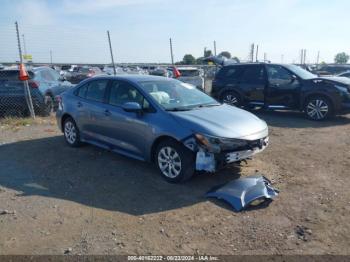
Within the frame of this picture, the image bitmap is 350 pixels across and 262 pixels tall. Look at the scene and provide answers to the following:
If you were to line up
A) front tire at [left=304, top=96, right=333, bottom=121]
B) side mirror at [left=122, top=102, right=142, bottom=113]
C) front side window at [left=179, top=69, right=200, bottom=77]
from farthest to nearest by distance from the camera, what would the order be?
front side window at [left=179, top=69, right=200, bottom=77], front tire at [left=304, top=96, right=333, bottom=121], side mirror at [left=122, top=102, right=142, bottom=113]

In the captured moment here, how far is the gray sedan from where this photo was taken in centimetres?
521

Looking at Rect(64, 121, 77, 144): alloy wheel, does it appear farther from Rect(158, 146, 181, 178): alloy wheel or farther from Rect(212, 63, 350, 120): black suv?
Rect(212, 63, 350, 120): black suv

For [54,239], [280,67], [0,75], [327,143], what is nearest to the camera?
[54,239]

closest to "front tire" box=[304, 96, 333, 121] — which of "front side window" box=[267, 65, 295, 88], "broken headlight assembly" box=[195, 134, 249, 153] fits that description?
"front side window" box=[267, 65, 295, 88]

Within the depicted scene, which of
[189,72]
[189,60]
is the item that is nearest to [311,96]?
[189,72]

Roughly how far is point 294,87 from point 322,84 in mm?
796

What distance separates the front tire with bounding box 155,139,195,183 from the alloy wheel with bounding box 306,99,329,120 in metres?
6.69

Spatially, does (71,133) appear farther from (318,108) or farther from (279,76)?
(318,108)

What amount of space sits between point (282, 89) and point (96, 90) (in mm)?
6389

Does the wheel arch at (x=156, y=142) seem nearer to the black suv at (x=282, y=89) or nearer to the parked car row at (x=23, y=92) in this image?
the parked car row at (x=23, y=92)

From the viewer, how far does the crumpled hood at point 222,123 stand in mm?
5219

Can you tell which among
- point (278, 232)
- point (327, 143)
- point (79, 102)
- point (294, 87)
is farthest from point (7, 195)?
point (294, 87)

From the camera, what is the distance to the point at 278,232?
4090 mm

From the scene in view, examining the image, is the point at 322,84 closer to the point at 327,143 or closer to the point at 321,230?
the point at 327,143
